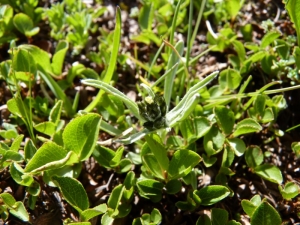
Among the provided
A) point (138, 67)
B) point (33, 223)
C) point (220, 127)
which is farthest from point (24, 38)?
point (220, 127)

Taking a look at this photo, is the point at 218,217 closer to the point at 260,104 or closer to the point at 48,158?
the point at 260,104

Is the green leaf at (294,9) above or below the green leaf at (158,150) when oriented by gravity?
above

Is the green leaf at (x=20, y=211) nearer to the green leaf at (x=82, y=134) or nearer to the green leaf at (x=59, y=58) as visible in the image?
the green leaf at (x=82, y=134)

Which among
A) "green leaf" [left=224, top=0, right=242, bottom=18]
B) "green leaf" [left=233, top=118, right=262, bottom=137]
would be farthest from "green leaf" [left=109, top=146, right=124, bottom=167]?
"green leaf" [left=224, top=0, right=242, bottom=18]

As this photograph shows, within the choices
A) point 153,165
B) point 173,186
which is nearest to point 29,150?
point 153,165

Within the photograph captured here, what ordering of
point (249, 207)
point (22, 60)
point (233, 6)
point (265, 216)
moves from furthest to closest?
1. point (233, 6)
2. point (22, 60)
3. point (249, 207)
4. point (265, 216)

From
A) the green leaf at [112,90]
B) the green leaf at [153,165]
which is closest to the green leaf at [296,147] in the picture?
the green leaf at [153,165]

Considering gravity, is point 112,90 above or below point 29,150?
above
